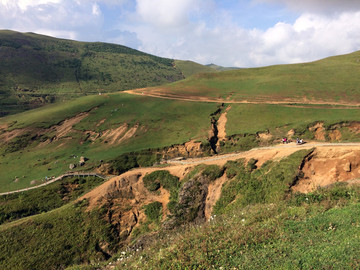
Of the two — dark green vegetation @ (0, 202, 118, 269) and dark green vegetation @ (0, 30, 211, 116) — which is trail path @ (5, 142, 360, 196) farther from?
dark green vegetation @ (0, 30, 211, 116)

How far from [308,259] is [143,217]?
23825mm

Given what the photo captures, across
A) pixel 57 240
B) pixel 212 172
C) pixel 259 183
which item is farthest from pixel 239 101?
pixel 57 240

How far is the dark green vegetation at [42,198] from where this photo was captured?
3532 centimetres

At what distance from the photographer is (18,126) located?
6556 cm

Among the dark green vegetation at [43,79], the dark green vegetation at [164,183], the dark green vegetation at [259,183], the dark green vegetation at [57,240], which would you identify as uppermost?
the dark green vegetation at [43,79]

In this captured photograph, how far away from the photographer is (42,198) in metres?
38.1

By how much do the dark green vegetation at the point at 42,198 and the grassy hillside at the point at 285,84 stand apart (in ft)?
178

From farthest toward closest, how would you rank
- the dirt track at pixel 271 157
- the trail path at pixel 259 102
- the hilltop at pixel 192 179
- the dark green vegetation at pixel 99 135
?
the trail path at pixel 259 102 < the dark green vegetation at pixel 99 135 < the dirt track at pixel 271 157 < the hilltop at pixel 192 179

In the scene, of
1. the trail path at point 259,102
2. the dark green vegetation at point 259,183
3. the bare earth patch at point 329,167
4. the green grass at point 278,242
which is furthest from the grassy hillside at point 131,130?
the green grass at point 278,242

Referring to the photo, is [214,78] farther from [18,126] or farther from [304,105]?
[18,126]

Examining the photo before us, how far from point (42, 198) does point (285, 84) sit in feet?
275

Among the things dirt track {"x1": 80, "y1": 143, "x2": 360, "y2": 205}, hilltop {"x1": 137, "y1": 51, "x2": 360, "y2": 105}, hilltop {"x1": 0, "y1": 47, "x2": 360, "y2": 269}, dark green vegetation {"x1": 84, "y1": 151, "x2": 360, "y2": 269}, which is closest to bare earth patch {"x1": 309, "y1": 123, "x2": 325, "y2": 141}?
hilltop {"x1": 0, "y1": 47, "x2": 360, "y2": 269}

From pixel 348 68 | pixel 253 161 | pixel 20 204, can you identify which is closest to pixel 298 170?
pixel 253 161

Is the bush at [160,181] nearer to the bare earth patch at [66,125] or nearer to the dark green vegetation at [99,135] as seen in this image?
the dark green vegetation at [99,135]
